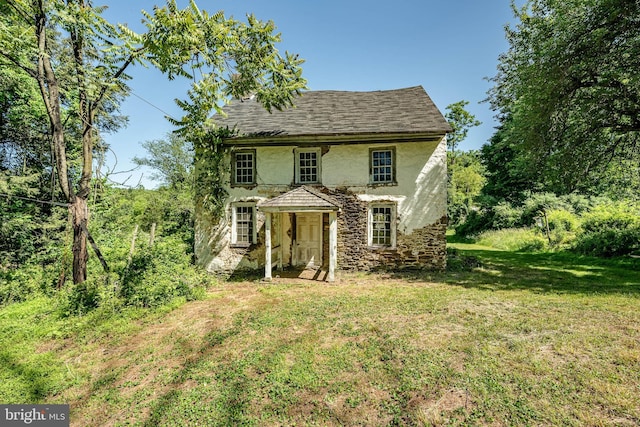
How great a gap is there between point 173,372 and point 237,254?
685 cm

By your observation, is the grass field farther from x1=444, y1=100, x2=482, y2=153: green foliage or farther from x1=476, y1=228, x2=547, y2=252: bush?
x1=444, y1=100, x2=482, y2=153: green foliage

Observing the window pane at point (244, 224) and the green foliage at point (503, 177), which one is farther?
the green foliage at point (503, 177)

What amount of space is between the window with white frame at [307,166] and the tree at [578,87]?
9.34 metres

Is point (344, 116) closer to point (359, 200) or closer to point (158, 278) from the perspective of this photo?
point (359, 200)

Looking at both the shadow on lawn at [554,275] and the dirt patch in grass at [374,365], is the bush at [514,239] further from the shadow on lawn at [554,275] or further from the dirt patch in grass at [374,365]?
the dirt patch in grass at [374,365]

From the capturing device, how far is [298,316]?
639 cm

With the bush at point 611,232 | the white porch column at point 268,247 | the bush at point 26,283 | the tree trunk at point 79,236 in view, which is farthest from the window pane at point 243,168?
the bush at point 611,232

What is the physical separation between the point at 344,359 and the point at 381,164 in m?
8.20

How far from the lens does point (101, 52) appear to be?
7.27m

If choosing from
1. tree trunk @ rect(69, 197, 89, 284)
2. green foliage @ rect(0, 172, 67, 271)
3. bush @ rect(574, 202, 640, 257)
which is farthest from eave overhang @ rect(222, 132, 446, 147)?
bush @ rect(574, 202, 640, 257)

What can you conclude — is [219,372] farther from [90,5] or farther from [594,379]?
[90,5]

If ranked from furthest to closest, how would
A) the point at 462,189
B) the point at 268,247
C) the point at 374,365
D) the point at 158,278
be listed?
the point at 462,189, the point at 268,247, the point at 158,278, the point at 374,365

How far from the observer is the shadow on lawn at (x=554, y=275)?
8.05m

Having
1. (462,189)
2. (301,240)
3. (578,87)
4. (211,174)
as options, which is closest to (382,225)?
(301,240)
